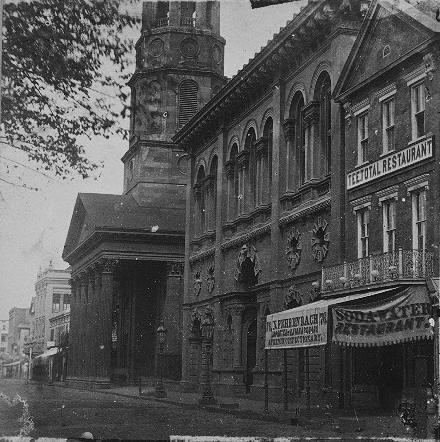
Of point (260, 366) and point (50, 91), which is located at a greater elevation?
point (50, 91)

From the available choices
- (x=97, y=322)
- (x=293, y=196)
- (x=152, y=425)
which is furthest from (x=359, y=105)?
(x=97, y=322)

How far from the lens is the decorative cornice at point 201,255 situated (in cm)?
4538

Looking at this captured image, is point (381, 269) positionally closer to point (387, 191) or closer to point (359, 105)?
point (387, 191)

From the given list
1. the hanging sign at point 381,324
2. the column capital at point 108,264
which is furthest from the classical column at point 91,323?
the hanging sign at point 381,324

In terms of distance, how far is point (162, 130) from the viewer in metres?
63.4

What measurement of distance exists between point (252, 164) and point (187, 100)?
906 inches

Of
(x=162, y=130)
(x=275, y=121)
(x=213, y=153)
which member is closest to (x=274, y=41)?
(x=275, y=121)

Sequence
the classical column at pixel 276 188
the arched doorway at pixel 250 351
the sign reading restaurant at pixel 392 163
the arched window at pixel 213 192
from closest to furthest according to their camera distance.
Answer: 1. the sign reading restaurant at pixel 392 163
2. the classical column at pixel 276 188
3. the arched doorway at pixel 250 351
4. the arched window at pixel 213 192

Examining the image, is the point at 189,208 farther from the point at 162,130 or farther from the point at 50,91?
the point at 50,91

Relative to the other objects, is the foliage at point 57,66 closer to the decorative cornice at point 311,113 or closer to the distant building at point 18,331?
the decorative cornice at point 311,113

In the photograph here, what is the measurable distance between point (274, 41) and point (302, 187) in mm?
6242

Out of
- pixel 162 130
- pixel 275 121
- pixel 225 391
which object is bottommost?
pixel 225 391

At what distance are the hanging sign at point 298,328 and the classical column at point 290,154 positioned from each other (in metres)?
11.8

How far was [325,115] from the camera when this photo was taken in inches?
1296
